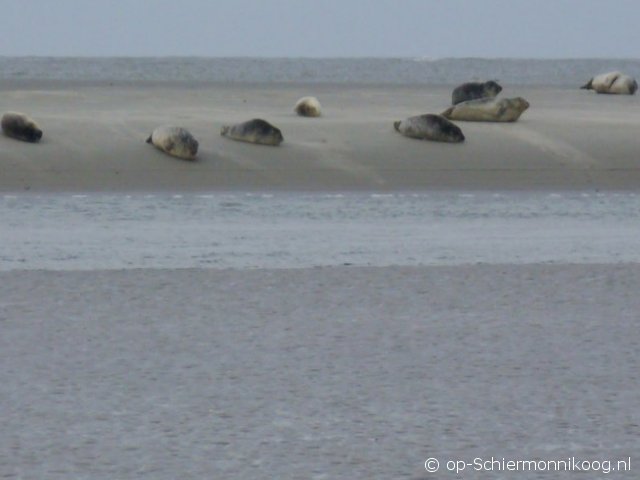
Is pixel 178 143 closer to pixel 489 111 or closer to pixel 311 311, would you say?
pixel 489 111

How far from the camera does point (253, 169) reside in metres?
15.0

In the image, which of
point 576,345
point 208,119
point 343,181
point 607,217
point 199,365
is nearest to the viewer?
point 199,365

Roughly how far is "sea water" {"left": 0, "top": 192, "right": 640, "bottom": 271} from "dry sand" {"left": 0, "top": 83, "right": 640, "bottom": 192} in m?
0.86

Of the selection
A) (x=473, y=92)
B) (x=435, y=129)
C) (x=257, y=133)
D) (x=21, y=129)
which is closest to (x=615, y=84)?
(x=473, y=92)

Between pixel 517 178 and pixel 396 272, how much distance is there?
728 centimetres

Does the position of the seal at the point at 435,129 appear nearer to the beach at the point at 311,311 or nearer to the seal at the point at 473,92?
the beach at the point at 311,311

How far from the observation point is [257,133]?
15.9 m

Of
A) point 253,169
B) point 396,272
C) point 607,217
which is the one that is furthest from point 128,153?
point 396,272

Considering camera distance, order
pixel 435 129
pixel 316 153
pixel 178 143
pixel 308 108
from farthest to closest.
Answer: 1. pixel 308 108
2. pixel 435 129
3. pixel 316 153
4. pixel 178 143

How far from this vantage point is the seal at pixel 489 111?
17906mm

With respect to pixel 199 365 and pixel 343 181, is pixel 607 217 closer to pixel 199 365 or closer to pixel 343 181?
pixel 343 181

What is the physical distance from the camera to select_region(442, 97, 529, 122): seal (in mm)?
17906

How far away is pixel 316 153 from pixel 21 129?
3234mm

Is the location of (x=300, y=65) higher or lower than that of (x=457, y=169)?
higher
